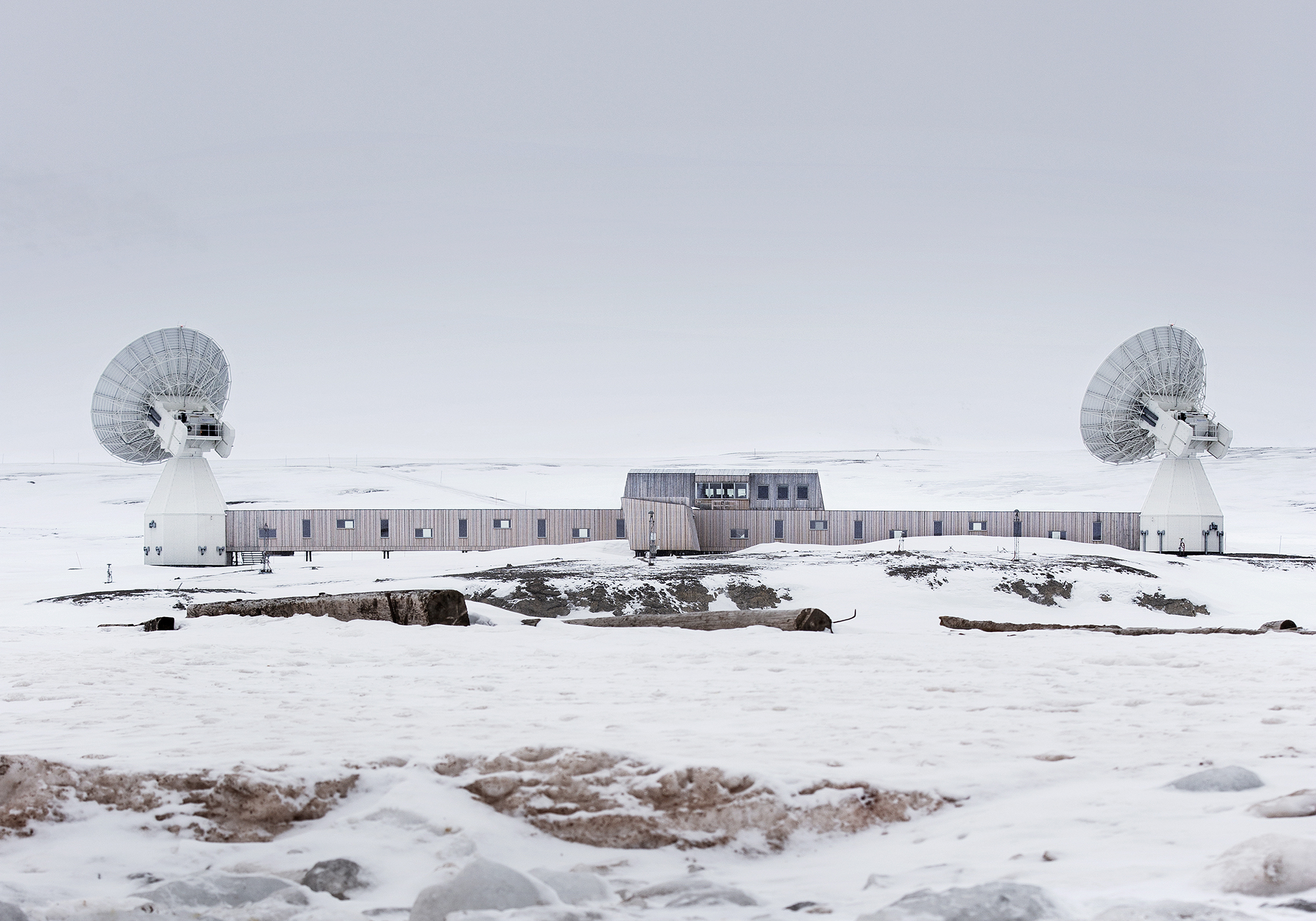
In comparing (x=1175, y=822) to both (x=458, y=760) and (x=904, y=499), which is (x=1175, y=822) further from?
(x=904, y=499)

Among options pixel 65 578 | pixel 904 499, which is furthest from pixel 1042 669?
pixel 904 499

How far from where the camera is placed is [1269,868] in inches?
146

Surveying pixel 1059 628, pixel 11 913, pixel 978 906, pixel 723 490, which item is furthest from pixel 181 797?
pixel 723 490

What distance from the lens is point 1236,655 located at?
11320 mm

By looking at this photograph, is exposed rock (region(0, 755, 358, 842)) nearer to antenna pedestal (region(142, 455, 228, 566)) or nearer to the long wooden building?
the long wooden building

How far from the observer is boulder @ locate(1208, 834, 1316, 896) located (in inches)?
144

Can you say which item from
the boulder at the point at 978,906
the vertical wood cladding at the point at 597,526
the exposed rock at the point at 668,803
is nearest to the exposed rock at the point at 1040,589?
the vertical wood cladding at the point at 597,526

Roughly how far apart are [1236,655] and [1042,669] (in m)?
2.64

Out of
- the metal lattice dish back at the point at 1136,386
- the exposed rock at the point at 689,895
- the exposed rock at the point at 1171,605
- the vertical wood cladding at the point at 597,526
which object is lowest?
the exposed rock at the point at 1171,605

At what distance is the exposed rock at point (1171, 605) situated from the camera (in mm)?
25031

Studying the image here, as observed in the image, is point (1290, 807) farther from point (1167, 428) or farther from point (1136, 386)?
point (1136, 386)

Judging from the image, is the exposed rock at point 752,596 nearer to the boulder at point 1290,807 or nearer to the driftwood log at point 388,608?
the driftwood log at point 388,608

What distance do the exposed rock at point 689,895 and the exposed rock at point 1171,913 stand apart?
4.59 ft

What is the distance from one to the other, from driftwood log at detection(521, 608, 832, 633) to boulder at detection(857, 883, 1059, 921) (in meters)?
10.3
